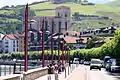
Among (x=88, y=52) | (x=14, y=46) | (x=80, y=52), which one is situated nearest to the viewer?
(x=88, y=52)

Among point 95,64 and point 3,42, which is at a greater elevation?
point 3,42

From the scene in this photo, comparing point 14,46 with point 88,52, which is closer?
point 88,52

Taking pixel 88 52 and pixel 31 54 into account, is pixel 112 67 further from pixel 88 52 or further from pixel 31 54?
pixel 31 54

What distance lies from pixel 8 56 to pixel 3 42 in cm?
2132

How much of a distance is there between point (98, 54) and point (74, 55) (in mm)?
35195

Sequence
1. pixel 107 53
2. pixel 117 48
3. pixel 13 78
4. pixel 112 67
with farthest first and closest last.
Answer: pixel 107 53 < pixel 117 48 < pixel 112 67 < pixel 13 78

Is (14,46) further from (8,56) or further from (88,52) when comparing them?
(88,52)

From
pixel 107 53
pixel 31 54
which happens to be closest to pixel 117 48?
pixel 107 53

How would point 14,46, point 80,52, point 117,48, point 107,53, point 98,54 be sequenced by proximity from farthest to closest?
point 14,46 → point 80,52 → point 98,54 → point 107,53 → point 117,48

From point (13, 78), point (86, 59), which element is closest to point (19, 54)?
point (86, 59)

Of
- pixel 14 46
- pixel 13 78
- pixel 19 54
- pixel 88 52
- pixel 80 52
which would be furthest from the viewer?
pixel 14 46

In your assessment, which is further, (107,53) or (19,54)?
(19,54)

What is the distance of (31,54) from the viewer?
576ft

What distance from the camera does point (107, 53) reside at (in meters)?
117
